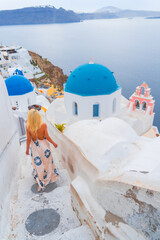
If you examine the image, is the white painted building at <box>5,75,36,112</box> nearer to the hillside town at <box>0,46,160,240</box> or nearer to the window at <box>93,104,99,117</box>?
the window at <box>93,104,99,117</box>

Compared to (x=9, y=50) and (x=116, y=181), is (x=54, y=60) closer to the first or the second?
(x=9, y=50)

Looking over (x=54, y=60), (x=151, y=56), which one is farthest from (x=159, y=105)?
(x=54, y=60)

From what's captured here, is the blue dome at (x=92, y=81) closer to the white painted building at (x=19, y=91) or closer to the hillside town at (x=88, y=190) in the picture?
the white painted building at (x=19, y=91)

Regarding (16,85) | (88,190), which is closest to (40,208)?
(88,190)

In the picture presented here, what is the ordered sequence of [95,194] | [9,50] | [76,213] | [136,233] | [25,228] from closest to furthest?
[136,233] → [95,194] → [25,228] → [76,213] → [9,50]

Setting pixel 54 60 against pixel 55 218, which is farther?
pixel 54 60

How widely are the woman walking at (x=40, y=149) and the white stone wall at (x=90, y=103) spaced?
701 centimetres

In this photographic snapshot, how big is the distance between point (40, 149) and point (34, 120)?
A: 0.74m

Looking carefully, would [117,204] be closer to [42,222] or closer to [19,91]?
[42,222]

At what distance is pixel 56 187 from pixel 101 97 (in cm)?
740

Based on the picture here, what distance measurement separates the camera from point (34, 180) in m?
4.34

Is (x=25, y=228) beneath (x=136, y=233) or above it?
beneath

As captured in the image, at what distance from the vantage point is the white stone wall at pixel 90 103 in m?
10.7

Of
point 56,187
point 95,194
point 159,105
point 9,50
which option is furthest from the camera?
point 9,50
